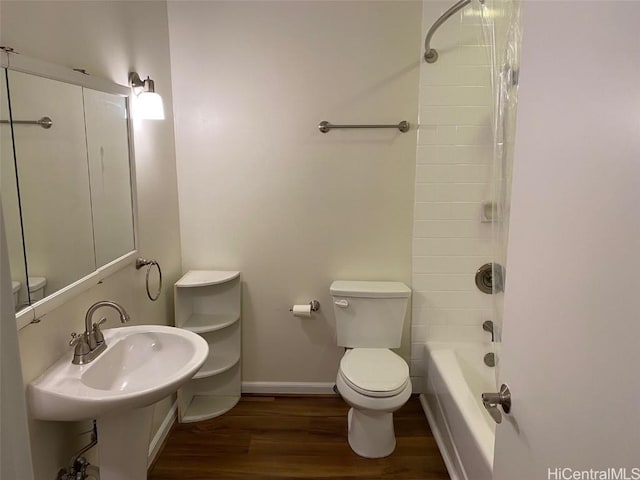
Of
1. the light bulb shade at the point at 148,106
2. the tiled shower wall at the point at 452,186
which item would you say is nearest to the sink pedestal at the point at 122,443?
the light bulb shade at the point at 148,106

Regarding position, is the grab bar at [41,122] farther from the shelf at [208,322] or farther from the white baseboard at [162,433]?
the white baseboard at [162,433]

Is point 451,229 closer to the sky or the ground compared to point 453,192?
closer to the ground

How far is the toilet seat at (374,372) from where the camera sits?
208cm

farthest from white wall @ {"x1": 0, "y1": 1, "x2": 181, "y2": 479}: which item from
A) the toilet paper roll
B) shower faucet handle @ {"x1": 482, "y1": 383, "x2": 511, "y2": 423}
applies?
shower faucet handle @ {"x1": 482, "y1": 383, "x2": 511, "y2": 423}

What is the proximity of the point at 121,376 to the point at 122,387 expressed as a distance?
6cm

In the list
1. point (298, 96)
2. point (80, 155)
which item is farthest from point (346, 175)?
point (80, 155)

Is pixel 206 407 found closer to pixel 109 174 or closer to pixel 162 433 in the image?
pixel 162 433

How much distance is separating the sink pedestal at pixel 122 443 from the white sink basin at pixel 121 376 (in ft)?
0.33

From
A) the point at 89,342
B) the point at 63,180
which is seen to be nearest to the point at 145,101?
the point at 63,180

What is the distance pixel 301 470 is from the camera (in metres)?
2.13

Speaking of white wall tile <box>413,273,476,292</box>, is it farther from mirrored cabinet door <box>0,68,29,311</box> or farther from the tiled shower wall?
mirrored cabinet door <box>0,68,29,311</box>

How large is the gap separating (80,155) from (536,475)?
168 cm

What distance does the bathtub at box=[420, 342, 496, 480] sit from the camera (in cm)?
178

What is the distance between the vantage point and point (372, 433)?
2.20 metres
